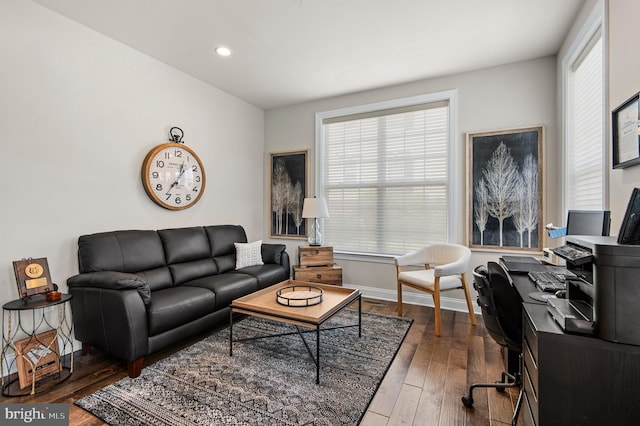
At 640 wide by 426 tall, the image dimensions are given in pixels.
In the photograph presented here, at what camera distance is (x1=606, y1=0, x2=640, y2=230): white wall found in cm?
161

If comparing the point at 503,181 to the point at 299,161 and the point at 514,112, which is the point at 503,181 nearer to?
the point at 514,112

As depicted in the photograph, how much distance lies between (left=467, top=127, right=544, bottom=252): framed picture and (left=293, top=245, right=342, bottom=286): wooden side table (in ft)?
5.49

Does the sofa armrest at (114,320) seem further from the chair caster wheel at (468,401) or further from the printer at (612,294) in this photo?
the printer at (612,294)

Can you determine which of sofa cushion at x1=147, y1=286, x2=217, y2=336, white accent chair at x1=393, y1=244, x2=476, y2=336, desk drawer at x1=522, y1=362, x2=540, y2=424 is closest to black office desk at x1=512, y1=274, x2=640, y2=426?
desk drawer at x1=522, y1=362, x2=540, y2=424

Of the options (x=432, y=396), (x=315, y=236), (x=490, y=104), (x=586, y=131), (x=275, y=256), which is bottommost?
(x=432, y=396)

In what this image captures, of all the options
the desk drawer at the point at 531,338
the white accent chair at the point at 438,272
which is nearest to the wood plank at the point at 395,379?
the white accent chair at the point at 438,272

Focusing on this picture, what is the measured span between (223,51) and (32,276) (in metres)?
2.52

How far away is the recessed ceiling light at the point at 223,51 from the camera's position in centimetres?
299

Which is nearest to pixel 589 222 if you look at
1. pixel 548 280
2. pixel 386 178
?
pixel 548 280

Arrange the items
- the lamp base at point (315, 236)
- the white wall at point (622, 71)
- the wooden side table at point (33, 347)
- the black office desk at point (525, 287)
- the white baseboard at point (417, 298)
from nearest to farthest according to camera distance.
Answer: the black office desk at point (525, 287) → the white wall at point (622, 71) → the wooden side table at point (33, 347) → the white baseboard at point (417, 298) → the lamp base at point (315, 236)

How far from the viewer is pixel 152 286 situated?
2.73 meters

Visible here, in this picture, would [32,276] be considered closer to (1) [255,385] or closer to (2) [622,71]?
(1) [255,385]

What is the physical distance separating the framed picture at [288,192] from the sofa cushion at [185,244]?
134cm

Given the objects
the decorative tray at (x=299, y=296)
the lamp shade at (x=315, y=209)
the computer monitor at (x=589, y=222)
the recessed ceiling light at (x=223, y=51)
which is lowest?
the decorative tray at (x=299, y=296)
